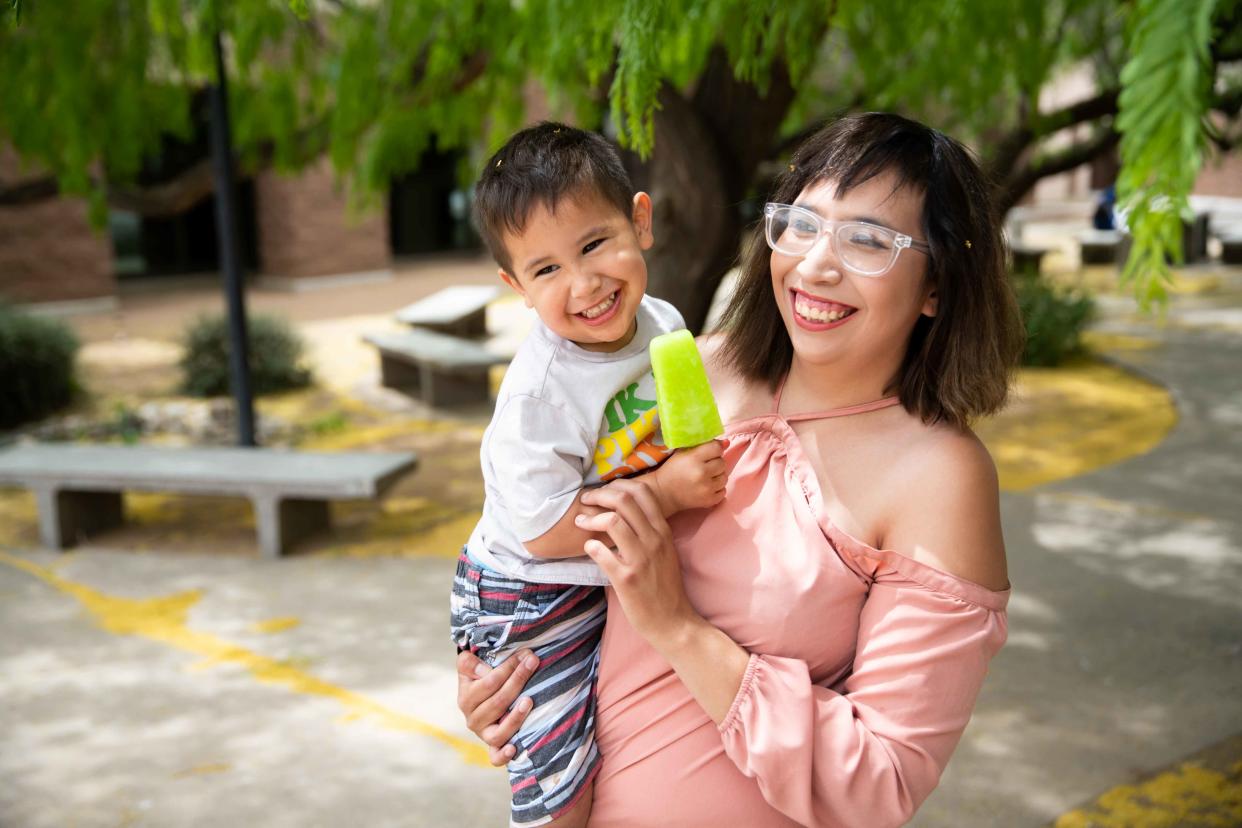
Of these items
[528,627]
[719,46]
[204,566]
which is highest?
[719,46]

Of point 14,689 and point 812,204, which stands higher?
point 812,204

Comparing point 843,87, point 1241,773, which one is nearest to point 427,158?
point 843,87

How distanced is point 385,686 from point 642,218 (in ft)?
10.9

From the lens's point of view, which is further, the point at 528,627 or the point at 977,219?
the point at 528,627

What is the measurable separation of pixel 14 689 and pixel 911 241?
15.2 ft

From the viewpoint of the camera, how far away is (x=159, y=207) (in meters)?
8.57

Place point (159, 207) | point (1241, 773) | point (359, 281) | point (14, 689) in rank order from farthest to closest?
1. point (359, 281)
2. point (159, 207)
3. point (14, 689)
4. point (1241, 773)

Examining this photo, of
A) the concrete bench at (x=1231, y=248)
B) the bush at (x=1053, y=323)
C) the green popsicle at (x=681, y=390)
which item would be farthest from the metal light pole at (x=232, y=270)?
the concrete bench at (x=1231, y=248)

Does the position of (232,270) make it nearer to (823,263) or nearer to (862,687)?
(823,263)

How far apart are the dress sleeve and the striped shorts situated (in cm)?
34

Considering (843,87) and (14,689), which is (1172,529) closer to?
(843,87)

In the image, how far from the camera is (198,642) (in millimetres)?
5383

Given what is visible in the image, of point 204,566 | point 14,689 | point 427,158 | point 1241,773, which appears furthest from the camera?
point 427,158

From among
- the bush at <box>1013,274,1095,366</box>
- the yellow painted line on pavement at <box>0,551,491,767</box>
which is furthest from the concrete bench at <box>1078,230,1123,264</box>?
the yellow painted line on pavement at <box>0,551,491,767</box>
